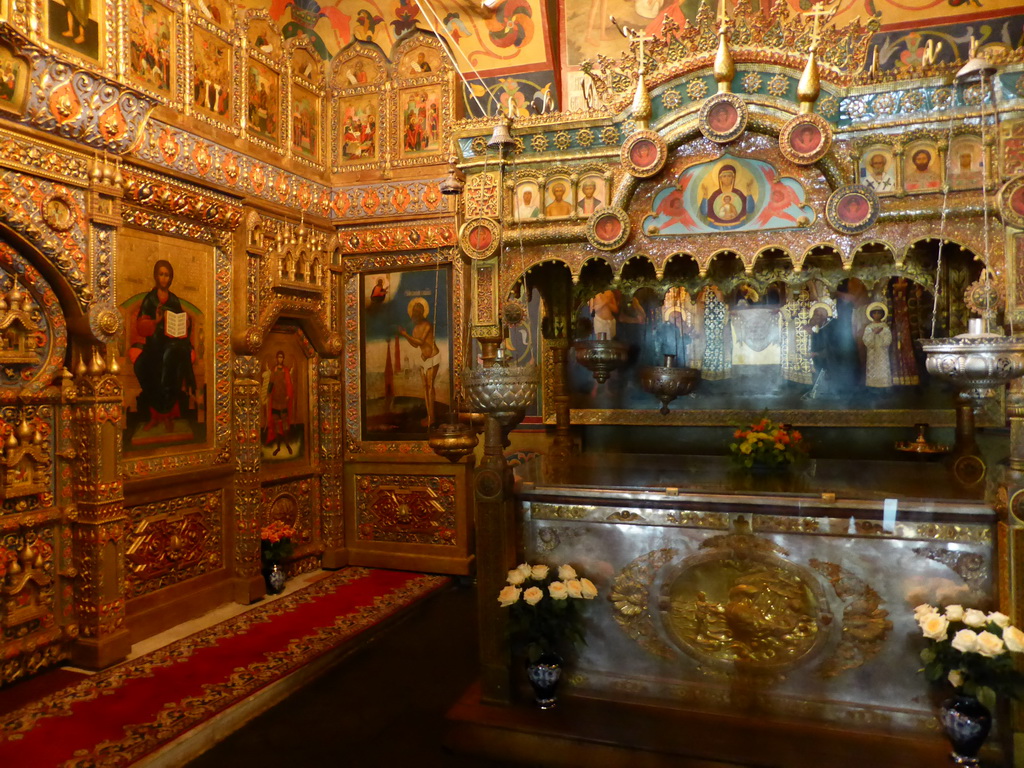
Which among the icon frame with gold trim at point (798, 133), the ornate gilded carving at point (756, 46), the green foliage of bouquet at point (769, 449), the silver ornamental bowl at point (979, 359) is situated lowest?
the green foliage of bouquet at point (769, 449)

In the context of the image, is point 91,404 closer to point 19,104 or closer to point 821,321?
point 19,104

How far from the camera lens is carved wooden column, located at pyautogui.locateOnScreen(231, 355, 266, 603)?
6816mm

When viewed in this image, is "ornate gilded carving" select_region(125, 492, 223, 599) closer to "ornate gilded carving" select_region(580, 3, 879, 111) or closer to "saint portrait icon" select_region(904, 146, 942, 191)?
"ornate gilded carving" select_region(580, 3, 879, 111)

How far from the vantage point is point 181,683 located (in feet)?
16.1

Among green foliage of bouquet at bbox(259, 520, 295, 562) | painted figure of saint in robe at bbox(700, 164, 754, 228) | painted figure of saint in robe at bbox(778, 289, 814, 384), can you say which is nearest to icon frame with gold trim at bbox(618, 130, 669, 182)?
painted figure of saint in robe at bbox(700, 164, 754, 228)

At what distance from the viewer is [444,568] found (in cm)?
786

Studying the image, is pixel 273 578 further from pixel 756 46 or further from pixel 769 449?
pixel 756 46

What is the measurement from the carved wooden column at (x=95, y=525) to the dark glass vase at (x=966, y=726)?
17.9 feet

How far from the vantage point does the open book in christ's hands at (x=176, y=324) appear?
20.4 feet

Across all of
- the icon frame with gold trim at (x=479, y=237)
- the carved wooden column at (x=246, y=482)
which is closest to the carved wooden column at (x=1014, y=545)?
the icon frame with gold trim at (x=479, y=237)

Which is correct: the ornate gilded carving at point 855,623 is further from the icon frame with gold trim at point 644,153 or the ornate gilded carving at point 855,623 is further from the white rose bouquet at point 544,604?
the icon frame with gold trim at point 644,153

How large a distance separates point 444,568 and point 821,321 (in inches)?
182

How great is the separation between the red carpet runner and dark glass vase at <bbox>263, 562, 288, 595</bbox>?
0.57 ft

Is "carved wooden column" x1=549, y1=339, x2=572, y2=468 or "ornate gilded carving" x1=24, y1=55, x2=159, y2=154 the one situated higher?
"ornate gilded carving" x1=24, y1=55, x2=159, y2=154
